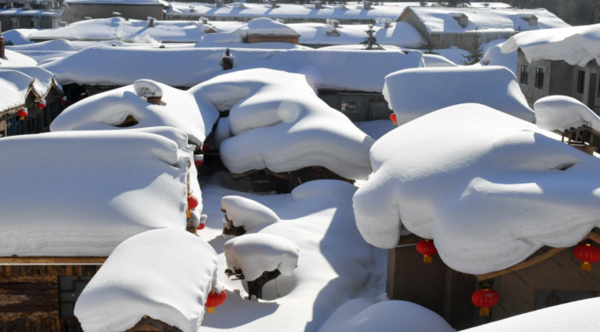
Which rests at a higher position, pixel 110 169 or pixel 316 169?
pixel 110 169

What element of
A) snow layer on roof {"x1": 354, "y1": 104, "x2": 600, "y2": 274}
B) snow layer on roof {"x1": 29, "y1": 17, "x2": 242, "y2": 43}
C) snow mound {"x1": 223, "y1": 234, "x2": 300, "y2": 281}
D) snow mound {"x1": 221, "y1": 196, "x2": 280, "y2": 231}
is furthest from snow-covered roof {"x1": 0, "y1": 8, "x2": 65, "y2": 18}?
snow layer on roof {"x1": 354, "y1": 104, "x2": 600, "y2": 274}

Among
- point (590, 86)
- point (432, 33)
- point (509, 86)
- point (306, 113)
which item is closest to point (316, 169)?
point (306, 113)

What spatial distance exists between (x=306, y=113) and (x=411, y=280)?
897 cm

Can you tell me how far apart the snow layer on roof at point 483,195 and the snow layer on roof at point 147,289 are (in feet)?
8.69

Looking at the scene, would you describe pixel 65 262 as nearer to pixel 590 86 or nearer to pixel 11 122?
pixel 11 122

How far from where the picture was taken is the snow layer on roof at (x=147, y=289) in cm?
588

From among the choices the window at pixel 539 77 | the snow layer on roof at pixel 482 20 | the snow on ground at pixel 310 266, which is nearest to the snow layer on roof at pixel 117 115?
the snow on ground at pixel 310 266

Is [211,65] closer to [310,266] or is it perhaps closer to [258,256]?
[310,266]

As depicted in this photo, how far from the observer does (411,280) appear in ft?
31.8

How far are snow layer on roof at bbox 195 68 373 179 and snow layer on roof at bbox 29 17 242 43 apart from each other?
71.7ft

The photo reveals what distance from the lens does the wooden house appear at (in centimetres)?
760

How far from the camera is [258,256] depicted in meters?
10.5

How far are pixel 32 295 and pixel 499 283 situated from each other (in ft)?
21.5

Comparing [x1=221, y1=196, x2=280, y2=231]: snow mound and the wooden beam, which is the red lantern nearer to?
[x1=221, y1=196, x2=280, y2=231]: snow mound
